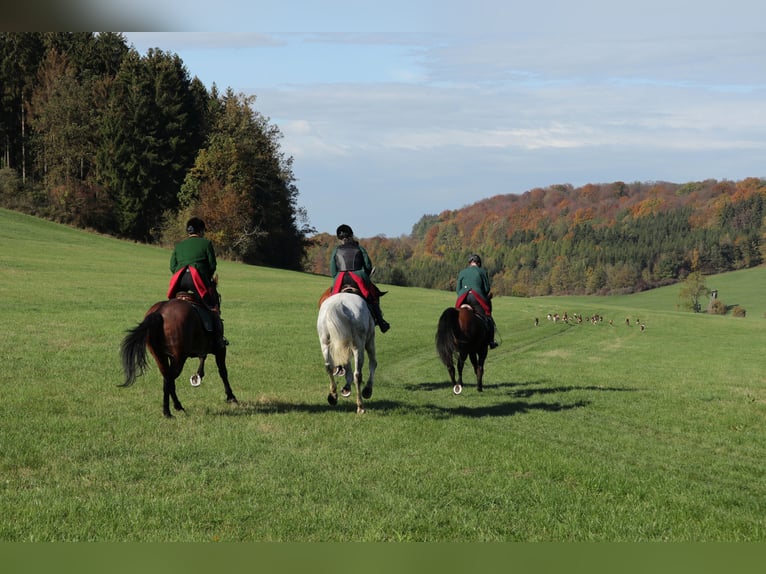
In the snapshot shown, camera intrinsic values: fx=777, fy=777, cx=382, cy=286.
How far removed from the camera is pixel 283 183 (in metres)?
86.9

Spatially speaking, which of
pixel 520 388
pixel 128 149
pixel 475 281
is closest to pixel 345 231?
pixel 475 281

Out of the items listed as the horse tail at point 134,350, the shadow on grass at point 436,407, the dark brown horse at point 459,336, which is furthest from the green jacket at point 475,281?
the horse tail at point 134,350

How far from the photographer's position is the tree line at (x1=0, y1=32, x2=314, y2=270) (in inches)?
3007

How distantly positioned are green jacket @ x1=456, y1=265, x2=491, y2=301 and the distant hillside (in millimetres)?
109683

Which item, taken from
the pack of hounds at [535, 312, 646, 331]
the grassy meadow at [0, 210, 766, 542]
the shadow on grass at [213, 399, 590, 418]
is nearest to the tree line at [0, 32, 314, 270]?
the pack of hounds at [535, 312, 646, 331]

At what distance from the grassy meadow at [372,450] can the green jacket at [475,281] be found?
2.51 meters

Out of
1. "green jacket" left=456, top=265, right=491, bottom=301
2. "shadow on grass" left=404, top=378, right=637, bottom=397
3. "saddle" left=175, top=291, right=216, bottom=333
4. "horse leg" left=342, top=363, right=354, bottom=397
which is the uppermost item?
"green jacket" left=456, top=265, right=491, bottom=301

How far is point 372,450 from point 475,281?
8763 mm

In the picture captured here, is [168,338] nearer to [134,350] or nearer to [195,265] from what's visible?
[134,350]

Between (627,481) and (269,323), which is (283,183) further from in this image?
(627,481)

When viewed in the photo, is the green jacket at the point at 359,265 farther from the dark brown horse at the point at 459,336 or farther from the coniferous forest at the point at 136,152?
the coniferous forest at the point at 136,152

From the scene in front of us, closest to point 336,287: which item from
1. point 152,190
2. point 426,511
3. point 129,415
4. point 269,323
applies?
point 129,415

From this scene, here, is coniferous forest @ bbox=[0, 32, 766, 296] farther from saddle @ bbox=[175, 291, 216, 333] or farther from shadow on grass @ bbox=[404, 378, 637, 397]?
saddle @ bbox=[175, 291, 216, 333]

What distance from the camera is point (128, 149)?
3036 inches
